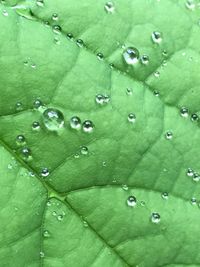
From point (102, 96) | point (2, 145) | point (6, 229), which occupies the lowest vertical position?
point (6, 229)

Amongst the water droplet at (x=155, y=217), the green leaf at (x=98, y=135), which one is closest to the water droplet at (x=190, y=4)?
the green leaf at (x=98, y=135)

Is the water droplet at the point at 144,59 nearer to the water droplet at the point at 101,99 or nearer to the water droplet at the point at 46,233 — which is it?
the water droplet at the point at 101,99

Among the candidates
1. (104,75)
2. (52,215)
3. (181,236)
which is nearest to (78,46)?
(104,75)

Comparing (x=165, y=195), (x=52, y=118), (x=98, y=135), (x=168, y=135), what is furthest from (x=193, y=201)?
(x=52, y=118)

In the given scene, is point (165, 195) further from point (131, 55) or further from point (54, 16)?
point (54, 16)

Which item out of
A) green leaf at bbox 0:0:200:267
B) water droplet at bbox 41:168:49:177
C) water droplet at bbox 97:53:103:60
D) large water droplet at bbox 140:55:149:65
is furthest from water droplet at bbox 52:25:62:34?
water droplet at bbox 41:168:49:177

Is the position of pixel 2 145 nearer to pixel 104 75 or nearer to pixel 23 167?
pixel 23 167

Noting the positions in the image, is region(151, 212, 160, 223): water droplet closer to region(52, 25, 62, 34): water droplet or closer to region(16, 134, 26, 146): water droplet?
region(16, 134, 26, 146): water droplet
